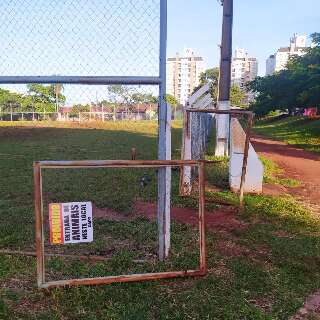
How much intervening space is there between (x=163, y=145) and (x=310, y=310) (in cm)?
192

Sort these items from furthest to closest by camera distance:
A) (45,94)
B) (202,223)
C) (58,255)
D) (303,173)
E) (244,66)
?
(244,66) → (303,173) → (45,94) → (58,255) → (202,223)

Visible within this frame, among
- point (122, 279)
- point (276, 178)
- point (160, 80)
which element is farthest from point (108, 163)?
point (276, 178)

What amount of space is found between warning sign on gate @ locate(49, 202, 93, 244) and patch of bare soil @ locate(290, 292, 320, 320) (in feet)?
6.04

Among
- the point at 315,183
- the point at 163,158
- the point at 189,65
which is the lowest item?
the point at 315,183

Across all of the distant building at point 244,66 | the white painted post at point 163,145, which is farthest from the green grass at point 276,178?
the distant building at point 244,66

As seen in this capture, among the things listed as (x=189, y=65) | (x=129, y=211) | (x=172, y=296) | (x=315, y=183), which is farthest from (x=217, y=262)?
(x=189, y=65)

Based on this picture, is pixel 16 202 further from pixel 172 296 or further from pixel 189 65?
pixel 189 65

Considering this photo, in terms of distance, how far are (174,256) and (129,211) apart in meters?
1.94

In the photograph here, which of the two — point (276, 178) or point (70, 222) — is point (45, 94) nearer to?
point (70, 222)

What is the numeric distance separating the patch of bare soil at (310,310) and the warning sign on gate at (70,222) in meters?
1.84

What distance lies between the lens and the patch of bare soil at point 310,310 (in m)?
3.40

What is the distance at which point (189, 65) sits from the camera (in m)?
118

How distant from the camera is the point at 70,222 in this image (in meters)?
3.59

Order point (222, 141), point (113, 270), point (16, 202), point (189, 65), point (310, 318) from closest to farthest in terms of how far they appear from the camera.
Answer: point (310, 318)
point (113, 270)
point (16, 202)
point (222, 141)
point (189, 65)
